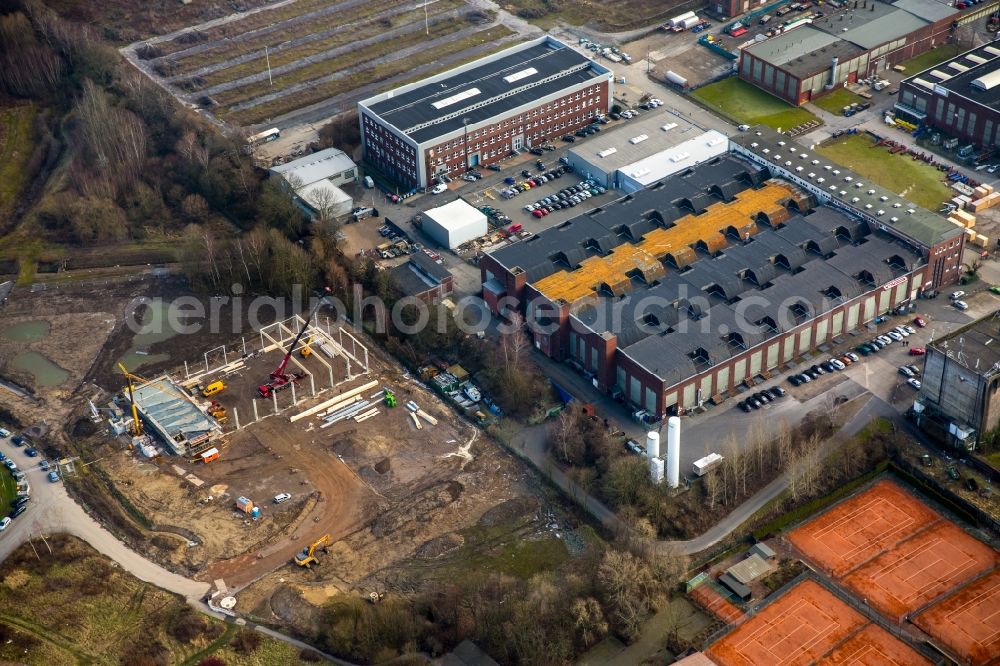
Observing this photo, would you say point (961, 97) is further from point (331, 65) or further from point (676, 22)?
point (331, 65)

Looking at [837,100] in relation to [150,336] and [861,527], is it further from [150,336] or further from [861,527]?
[150,336]

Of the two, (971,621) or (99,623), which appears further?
(99,623)

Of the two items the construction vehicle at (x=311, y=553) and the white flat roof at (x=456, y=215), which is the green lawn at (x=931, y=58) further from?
the construction vehicle at (x=311, y=553)

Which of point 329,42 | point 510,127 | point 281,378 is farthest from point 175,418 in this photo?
point 329,42

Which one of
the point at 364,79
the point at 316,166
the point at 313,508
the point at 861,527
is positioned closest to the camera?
the point at 861,527

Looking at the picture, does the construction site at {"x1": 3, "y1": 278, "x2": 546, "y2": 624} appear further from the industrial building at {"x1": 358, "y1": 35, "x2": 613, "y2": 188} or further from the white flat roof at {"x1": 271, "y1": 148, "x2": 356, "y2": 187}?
the industrial building at {"x1": 358, "y1": 35, "x2": 613, "y2": 188}

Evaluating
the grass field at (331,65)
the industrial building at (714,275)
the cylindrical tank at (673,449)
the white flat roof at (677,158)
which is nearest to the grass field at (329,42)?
the grass field at (331,65)

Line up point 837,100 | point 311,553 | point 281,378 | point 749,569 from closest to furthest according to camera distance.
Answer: point 749,569 → point 311,553 → point 281,378 → point 837,100

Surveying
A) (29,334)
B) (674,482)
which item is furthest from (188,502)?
(674,482)

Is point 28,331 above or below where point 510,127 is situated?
below

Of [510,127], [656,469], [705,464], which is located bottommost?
[705,464]
